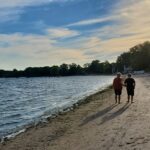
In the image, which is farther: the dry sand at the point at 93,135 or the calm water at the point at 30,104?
the calm water at the point at 30,104

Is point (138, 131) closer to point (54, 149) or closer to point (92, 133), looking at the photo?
point (92, 133)

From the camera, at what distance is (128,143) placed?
1288 centimetres

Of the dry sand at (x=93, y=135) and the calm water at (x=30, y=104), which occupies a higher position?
the dry sand at (x=93, y=135)

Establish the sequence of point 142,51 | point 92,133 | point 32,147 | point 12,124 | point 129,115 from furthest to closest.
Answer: point 142,51
point 12,124
point 129,115
point 92,133
point 32,147

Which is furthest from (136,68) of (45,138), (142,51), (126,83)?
(45,138)

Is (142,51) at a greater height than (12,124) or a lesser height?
greater

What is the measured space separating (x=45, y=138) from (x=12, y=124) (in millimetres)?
8762

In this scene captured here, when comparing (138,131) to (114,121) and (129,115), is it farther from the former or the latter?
(129,115)

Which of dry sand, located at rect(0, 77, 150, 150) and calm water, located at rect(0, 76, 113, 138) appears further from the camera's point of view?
calm water, located at rect(0, 76, 113, 138)

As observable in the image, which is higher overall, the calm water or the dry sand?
the dry sand

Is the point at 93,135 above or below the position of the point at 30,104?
above

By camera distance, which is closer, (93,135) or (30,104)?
(93,135)

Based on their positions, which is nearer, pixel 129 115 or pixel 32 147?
pixel 32 147

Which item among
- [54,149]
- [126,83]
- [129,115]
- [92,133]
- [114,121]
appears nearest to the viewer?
[54,149]
